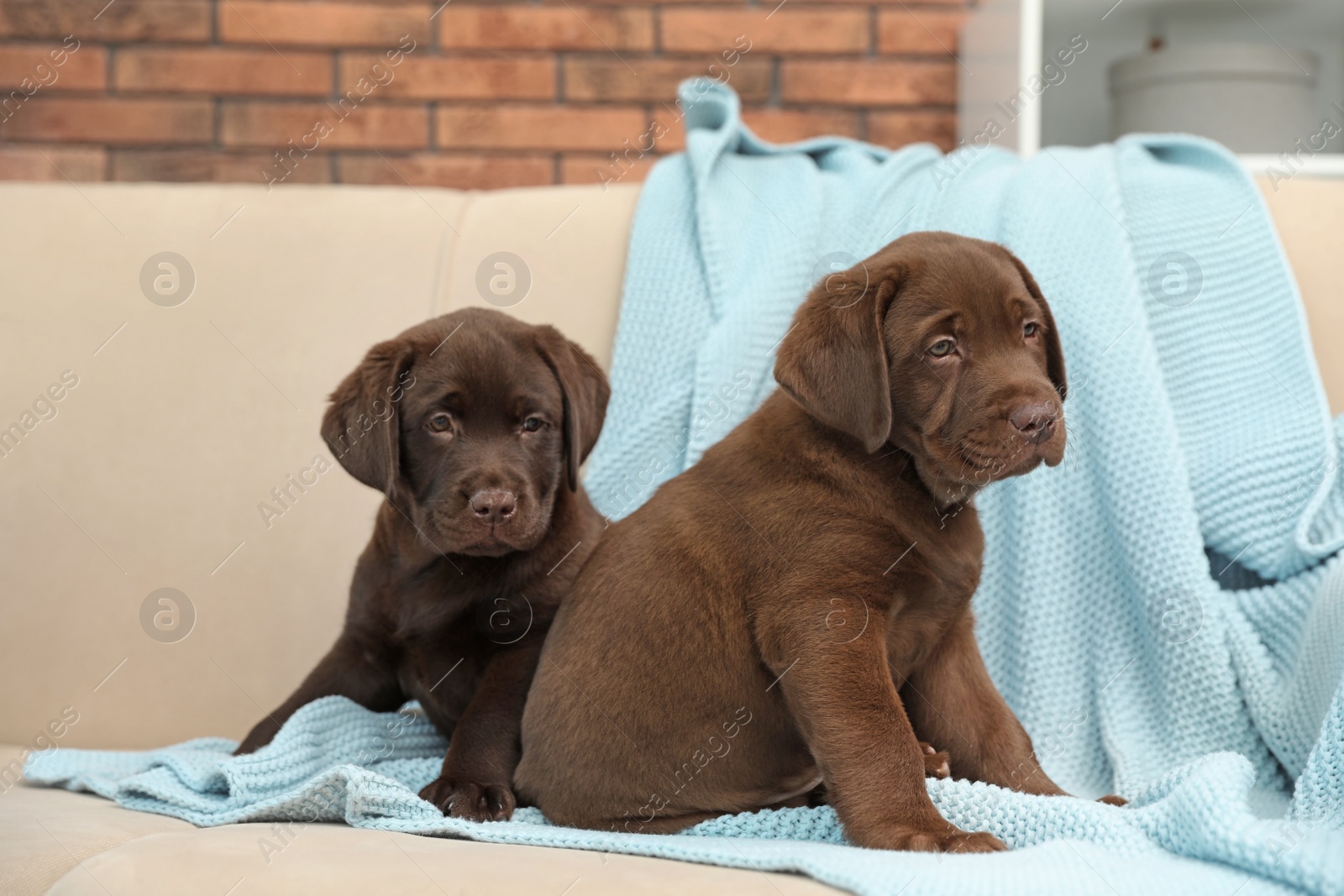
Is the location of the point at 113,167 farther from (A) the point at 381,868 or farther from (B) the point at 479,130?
(A) the point at 381,868

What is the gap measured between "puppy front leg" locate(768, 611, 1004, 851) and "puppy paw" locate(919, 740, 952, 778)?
0.26m

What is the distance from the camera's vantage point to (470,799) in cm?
190

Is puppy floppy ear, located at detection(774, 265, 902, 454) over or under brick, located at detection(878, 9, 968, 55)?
under

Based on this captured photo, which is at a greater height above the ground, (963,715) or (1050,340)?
(1050,340)

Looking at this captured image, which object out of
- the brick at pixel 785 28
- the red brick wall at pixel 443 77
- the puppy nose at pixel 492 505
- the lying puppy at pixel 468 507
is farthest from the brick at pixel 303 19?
the puppy nose at pixel 492 505

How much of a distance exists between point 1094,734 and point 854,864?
1.11 meters

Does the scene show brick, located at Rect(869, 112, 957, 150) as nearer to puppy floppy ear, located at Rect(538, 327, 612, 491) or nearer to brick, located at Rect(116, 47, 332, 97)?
brick, located at Rect(116, 47, 332, 97)

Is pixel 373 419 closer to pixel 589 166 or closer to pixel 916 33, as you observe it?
pixel 589 166

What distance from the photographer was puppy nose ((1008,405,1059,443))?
5.66 feet

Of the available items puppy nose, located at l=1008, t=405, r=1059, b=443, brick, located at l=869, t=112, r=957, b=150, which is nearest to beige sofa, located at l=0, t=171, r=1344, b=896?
puppy nose, located at l=1008, t=405, r=1059, b=443

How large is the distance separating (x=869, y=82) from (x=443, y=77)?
148 centimetres

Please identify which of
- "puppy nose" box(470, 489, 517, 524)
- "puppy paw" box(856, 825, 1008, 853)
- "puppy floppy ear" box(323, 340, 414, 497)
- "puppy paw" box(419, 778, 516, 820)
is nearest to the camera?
"puppy paw" box(856, 825, 1008, 853)

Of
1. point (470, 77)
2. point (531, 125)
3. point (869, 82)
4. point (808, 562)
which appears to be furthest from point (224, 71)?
point (808, 562)

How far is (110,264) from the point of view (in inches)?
113
